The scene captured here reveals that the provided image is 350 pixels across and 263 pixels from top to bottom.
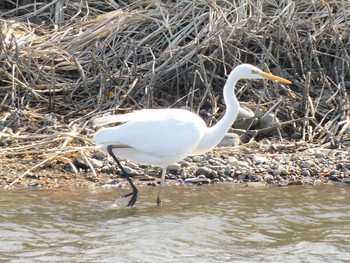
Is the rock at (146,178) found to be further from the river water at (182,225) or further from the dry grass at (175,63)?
the dry grass at (175,63)

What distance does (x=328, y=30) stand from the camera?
1096cm

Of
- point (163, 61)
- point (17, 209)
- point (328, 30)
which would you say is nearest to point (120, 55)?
point (163, 61)

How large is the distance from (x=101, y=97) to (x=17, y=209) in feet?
9.94

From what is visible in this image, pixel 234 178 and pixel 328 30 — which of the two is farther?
pixel 328 30

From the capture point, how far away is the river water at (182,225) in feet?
20.5

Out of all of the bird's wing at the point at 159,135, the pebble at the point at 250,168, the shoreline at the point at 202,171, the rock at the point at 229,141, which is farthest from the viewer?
the rock at the point at 229,141

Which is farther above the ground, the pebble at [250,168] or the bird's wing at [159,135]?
the bird's wing at [159,135]

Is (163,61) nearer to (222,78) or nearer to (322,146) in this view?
(222,78)

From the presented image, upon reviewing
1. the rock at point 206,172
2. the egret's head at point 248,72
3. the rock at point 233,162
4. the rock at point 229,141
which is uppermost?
the egret's head at point 248,72

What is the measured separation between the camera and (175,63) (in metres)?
10.6

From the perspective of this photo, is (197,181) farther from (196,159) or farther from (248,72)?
(248,72)

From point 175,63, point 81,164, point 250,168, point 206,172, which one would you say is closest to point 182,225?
point 206,172

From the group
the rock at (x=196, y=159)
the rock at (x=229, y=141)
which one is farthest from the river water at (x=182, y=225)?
the rock at (x=229, y=141)

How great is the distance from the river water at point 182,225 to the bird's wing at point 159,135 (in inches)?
20.8
